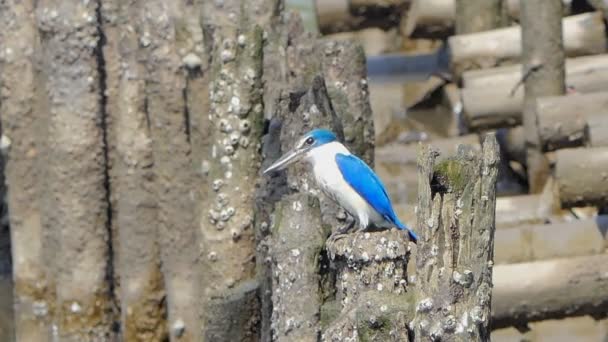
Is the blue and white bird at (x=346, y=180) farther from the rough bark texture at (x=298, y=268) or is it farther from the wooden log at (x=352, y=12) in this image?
the wooden log at (x=352, y=12)

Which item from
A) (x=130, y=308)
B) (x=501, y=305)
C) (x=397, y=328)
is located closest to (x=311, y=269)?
(x=397, y=328)

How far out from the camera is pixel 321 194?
7.76 metres

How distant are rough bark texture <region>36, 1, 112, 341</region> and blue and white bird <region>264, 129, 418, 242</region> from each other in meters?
3.24

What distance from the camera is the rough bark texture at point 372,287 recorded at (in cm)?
586

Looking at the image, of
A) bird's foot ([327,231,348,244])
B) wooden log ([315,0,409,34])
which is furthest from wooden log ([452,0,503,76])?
bird's foot ([327,231,348,244])

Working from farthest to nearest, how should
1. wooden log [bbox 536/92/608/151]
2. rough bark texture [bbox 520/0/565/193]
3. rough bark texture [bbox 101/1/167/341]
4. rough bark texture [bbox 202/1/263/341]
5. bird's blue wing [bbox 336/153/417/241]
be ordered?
rough bark texture [bbox 520/0/565/193], wooden log [bbox 536/92/608/151], rough bark texture [bbox 101/1/167/341], rough bark texture [bbox 202/1/263/341], bird's blue wing [bbox 336/153/417/241]

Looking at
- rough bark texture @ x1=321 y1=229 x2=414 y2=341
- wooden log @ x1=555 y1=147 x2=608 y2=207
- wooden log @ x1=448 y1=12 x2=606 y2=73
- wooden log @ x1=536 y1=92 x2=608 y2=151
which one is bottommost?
wooden log @ x1=555 y1=147 x2=608 y2=207

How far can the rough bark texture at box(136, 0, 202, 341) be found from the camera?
10.0 m

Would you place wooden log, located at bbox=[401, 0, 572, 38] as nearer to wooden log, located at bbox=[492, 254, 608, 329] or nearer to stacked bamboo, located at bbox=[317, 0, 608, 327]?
stacked bamboo, located at bbox=[317, 0, 608, 327]

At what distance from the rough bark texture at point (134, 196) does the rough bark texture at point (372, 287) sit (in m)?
4.06

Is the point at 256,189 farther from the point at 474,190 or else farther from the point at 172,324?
the point at 474,190

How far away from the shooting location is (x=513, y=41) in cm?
1379

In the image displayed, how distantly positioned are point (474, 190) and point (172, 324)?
471 centimetres

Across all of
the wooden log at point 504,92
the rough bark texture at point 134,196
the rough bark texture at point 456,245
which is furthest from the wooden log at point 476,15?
the rough bark texture at point 456,245
